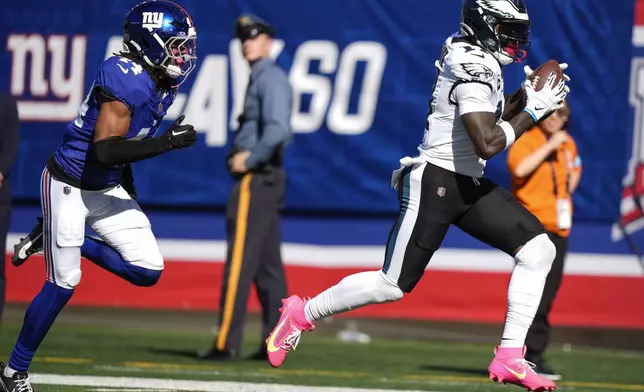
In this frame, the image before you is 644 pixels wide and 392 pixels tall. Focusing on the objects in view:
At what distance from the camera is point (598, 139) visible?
1011 centimetres

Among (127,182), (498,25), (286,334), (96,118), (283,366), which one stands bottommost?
(283,366)

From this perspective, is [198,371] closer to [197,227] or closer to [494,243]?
[494,243]

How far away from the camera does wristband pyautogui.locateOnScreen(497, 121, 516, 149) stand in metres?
5.94

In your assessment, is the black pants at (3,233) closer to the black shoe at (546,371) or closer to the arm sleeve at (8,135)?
the arm sleeve at (8,135)

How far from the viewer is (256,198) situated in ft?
28.0

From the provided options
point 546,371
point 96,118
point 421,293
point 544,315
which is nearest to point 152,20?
point 96,118

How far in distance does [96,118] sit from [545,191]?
9.84 ft

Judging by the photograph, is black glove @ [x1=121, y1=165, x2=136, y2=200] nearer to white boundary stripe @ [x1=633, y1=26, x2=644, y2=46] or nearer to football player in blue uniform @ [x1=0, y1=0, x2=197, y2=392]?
football player in blue uniform @ [x1=0, y1=0, x2=197, y2=392]

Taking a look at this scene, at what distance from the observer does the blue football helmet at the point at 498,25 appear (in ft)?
19.8

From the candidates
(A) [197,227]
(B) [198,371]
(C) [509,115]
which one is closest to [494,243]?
(C) [509,115]

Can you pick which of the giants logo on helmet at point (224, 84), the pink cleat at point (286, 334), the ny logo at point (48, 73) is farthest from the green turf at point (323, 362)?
the ny logo at point (48, 73)

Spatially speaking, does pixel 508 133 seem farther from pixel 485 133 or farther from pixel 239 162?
pixel 239 162

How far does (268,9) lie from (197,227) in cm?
179

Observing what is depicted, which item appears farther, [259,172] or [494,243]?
[259,172]
